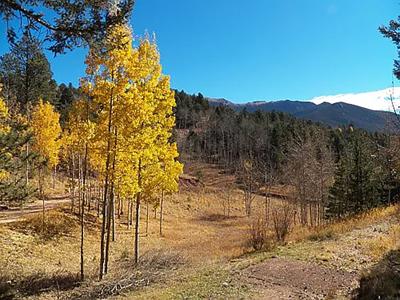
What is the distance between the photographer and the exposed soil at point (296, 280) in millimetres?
9545

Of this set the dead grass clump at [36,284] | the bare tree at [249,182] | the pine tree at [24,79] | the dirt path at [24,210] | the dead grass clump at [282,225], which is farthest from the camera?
the bare tree at [249,182]

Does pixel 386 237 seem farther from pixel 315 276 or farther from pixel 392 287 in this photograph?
pixel 392 287

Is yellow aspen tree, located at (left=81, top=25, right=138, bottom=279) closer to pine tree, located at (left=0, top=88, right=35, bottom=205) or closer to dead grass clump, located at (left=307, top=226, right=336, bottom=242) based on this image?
pine tree, located at (left=0, top=88, right=35, bottom=205)

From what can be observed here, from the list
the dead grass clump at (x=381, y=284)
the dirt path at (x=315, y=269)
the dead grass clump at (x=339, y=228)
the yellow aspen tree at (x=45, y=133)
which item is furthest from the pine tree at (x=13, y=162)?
the yellow aspen tree at (x=45, y=133)

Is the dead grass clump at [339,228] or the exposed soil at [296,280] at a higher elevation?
the exposed soil at [296,280]

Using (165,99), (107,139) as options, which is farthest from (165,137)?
(107,139)

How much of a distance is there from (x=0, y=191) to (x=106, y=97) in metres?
5.74

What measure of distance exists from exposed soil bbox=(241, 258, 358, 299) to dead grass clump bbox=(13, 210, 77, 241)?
1537cm

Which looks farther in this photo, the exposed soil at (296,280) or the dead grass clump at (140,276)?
the dead grass clump at (140,276)

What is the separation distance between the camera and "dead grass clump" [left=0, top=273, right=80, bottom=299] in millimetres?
13844

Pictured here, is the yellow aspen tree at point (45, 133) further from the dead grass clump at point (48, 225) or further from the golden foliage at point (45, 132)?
the dead grass clump at point (48, 225)

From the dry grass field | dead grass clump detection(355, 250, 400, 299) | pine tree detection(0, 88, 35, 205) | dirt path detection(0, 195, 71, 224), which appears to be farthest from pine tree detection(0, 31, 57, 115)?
dead grass clump detection(355, 250, 400, 299)

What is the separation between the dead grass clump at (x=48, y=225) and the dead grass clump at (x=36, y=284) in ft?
23.0

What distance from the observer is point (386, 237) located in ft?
49.0
